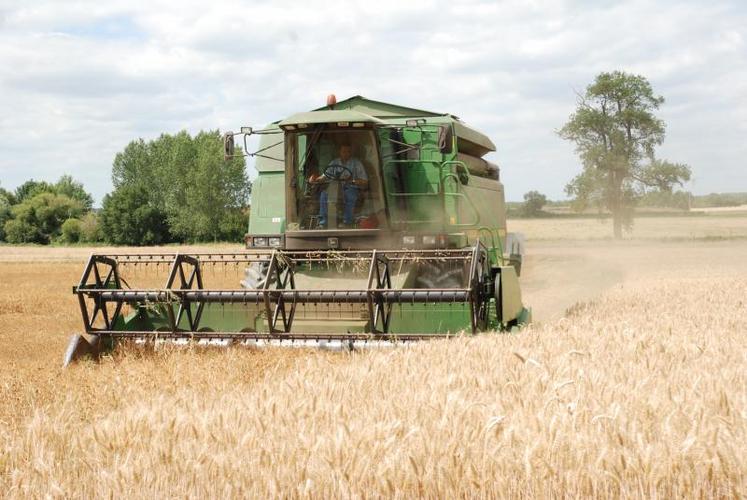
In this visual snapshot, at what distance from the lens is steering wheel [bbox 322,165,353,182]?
29.1ft

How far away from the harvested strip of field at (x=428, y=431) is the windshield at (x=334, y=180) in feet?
10.3

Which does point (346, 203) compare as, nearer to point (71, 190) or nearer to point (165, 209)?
point (165, 209)

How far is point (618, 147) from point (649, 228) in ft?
18.7

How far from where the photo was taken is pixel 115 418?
4258 millimetres

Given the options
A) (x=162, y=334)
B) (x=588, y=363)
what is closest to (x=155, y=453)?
(x=588, y=363)

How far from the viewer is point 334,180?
890 centimetres

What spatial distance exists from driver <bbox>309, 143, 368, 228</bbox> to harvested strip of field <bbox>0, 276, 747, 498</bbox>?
10.5 feet

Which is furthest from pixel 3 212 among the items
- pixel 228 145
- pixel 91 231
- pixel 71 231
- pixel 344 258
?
pixel 344 258

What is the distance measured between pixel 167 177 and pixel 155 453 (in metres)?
63.3

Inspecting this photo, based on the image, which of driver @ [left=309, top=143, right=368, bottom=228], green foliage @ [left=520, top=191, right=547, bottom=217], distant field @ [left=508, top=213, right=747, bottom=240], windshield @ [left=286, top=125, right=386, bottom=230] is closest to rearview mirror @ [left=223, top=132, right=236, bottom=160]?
windshield @ [left=286, top=125, right=386, bottom=230]

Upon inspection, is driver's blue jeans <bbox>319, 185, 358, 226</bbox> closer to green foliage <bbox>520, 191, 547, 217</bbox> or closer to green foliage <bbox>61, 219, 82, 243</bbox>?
green foliage <bbox>520, 191, 547, 217</bbox>

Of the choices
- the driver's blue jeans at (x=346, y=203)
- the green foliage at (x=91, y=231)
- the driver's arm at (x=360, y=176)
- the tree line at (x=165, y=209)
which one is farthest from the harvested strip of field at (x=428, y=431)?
the green foliage at (x=91, y=231)

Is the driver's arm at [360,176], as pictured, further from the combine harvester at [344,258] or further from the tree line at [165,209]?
the tree line at [165,209]

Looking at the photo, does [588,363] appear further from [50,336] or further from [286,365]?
[50,336]
